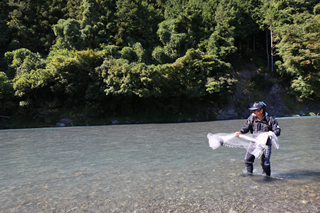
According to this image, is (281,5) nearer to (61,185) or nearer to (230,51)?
(230,51)

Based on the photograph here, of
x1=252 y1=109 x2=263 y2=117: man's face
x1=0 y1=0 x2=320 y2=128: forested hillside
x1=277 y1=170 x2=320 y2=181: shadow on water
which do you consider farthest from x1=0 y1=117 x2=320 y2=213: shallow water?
x1=0 y1=0 x2=320 y2=128: forested hillside

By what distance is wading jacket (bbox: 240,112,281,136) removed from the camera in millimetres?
5812

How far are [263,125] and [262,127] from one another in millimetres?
67

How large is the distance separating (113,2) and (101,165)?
49.5 metres

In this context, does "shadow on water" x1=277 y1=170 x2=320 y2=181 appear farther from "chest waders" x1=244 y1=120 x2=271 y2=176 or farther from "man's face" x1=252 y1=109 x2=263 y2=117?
"man's face" x1=252 y1=109 x2=263 y2=117

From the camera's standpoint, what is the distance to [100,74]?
111 ft

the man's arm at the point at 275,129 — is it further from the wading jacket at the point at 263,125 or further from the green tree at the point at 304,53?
the green tree at the point at 304,53

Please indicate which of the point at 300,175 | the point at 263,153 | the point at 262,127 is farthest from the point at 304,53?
the point at 263,153

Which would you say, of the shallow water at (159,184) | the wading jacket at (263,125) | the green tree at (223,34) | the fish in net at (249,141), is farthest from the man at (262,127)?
the green tree at (223,34)

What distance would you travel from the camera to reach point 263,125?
6.08 meters

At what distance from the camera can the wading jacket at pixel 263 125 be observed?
581cm

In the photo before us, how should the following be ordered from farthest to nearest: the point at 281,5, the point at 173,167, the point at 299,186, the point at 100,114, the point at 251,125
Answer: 1. the point at 281,5
2. the point at 100,114
3. the point at 173,167
4. the point at 251,125
5. the point at 299,186

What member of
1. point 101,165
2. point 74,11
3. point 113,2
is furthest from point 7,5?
point 101,165

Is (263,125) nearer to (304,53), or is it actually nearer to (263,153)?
(263,153)
